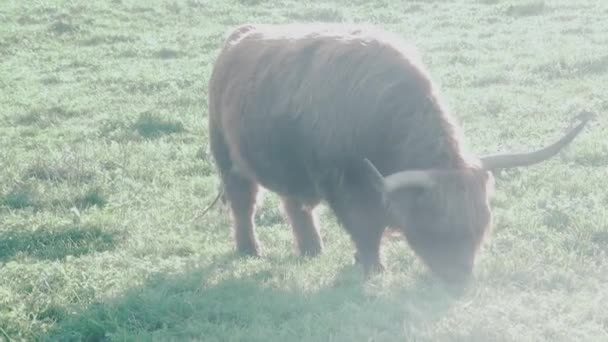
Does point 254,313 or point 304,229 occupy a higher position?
point 254,313

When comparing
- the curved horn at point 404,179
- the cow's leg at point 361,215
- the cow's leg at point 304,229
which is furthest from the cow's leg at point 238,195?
the curved horn at point 404,179

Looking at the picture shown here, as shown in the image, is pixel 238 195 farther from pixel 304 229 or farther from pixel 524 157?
pixel 524 157

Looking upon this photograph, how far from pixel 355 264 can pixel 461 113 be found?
4.05 meters

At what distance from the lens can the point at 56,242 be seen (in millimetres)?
6824

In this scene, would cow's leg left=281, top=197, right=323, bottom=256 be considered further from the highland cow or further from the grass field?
the grass field

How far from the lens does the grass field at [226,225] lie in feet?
16.9

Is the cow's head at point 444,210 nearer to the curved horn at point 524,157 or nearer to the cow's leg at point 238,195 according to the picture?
the curved horn at point 524,157

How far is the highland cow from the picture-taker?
526cm

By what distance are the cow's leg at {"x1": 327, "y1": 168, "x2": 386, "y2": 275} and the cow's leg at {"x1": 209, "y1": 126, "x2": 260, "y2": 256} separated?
105cm

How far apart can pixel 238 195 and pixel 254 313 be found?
197 centimetres

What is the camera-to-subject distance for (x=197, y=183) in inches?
324

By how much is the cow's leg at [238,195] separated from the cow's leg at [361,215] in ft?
3.46

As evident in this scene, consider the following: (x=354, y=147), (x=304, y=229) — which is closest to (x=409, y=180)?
(x=354, y=147)

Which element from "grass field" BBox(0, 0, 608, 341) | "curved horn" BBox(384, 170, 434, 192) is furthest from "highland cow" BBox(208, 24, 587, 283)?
"grass field" BBox(0, 0, 608, 341)
